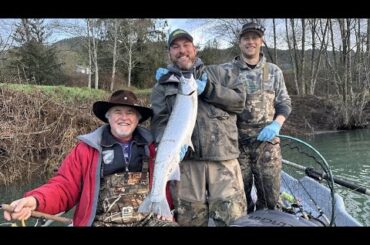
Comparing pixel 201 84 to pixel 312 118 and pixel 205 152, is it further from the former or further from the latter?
pixel 312 118

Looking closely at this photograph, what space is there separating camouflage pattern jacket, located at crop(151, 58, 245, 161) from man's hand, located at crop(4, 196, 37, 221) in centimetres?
122

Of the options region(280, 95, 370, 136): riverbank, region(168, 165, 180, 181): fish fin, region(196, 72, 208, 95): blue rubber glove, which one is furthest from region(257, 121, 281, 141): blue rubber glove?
region(280, 95, 370, 136): riverbank

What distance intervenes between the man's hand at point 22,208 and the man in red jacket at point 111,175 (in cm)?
30

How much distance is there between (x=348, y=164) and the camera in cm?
1373

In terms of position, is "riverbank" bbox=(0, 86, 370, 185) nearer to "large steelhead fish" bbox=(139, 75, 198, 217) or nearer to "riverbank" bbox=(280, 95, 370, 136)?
"large steelhead fish" bbox=(139, 75, 198, 217)

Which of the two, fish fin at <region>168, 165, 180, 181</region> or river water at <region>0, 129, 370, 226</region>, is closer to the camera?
fish fin at <region>168, 165, 180, 181</region>

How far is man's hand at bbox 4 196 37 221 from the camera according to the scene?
3.04 meters

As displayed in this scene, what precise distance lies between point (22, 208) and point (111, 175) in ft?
2.71

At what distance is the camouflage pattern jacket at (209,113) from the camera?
12.7 feet

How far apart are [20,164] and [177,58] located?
11.4 metres

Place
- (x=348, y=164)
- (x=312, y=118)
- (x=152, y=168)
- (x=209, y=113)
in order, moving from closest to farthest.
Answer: (x=152, y=168) → (x=209, y=113) → (x=348, y=164) → (x=312, y=118)

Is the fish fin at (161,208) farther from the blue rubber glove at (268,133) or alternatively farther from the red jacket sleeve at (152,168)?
the blue rubber glove at (268,133)

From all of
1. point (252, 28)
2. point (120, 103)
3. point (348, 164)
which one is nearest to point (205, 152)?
point (120, 103)

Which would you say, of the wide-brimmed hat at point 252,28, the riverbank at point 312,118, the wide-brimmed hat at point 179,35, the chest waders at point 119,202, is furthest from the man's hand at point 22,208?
the riverbank at point 312,118
